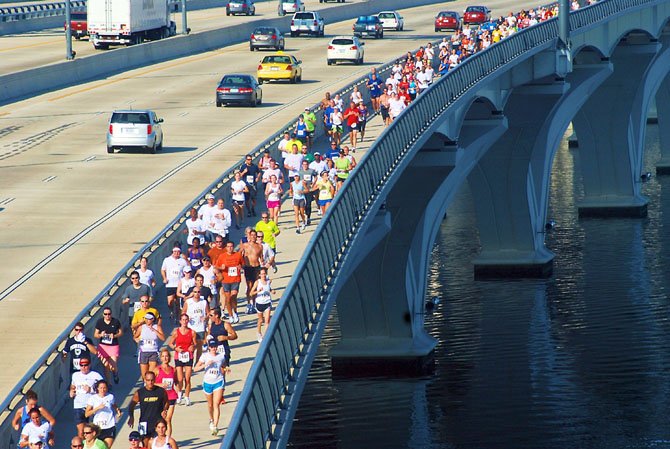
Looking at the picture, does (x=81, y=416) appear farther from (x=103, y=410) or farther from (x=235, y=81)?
(x=235, y=81)

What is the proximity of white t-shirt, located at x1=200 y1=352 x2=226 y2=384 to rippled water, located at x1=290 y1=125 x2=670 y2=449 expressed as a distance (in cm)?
1409

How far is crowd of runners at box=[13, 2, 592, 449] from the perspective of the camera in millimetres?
18391

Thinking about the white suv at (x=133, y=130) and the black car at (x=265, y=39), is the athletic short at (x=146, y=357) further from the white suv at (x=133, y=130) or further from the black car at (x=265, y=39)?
the black car at (x=265, y=39)

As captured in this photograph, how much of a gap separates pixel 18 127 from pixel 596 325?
19921 millimetres

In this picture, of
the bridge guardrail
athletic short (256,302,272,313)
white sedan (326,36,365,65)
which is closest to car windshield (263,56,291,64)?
white sedan (326,36,365,65)

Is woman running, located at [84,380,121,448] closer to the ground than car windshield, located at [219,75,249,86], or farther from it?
closer to the ground

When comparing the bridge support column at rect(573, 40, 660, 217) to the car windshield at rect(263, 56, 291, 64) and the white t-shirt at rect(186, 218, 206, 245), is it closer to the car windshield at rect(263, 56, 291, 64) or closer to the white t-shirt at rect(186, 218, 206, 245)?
the car windshield at rect(263, 56, 291, 64)

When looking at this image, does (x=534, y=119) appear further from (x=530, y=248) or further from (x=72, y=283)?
(x=72, y=283)

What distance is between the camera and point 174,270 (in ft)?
80.8

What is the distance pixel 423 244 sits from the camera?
139ft

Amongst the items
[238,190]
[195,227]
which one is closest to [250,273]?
[195,227]

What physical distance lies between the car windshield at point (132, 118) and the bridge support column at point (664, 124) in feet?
140

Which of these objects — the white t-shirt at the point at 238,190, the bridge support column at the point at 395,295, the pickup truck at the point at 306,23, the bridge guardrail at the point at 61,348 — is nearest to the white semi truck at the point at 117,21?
the pickup truck at the point at 306,23

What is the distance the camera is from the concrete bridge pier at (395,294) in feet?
133
